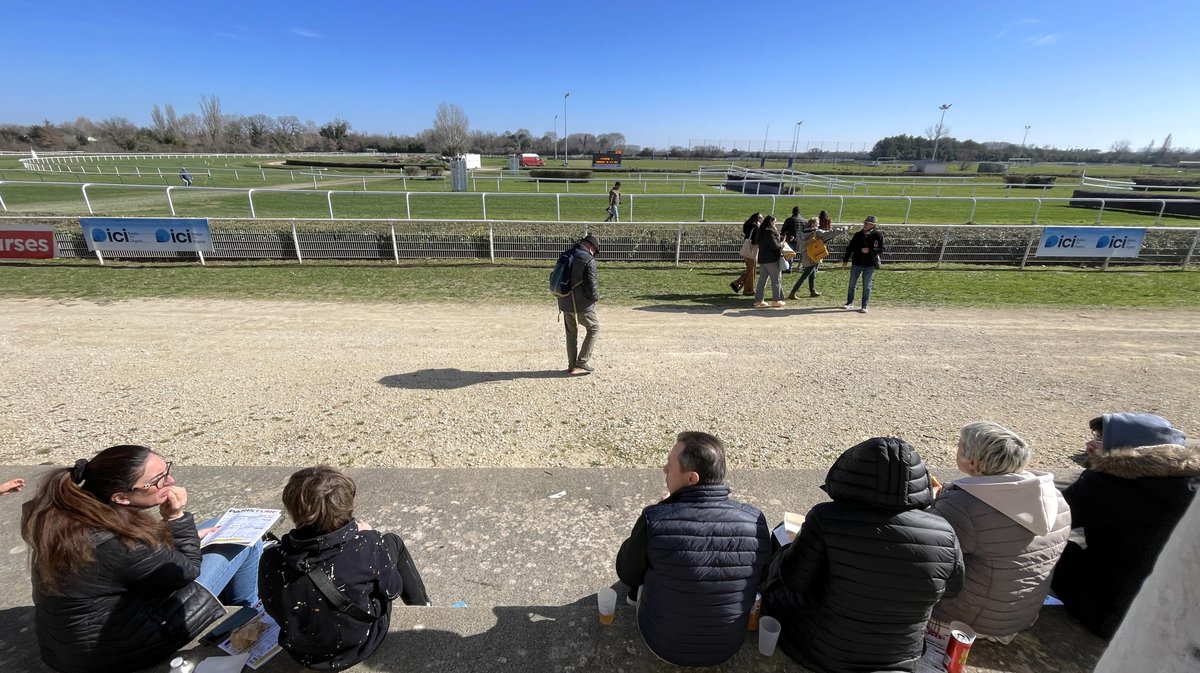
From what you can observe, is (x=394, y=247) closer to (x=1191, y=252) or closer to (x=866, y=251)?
(x=866, y=251)

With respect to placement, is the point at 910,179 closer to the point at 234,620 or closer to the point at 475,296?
the point at 475,296

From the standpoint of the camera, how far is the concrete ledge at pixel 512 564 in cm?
246

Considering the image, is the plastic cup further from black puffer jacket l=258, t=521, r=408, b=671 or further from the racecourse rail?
the racecourse rail

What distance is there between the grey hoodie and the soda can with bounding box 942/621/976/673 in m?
0.18

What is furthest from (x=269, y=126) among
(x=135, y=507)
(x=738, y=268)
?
(x=135, y=507)

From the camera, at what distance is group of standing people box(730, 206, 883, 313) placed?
28.7ft

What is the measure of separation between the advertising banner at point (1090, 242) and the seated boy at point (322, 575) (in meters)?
16.0

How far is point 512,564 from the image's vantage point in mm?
3193

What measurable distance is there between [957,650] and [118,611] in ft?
11.9

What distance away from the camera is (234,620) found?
100.0 inches

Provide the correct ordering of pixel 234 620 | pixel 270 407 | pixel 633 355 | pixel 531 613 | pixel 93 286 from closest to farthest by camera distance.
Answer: pixel 234 620, pixel 531 613, pixel 270 407, pixel 633 355, pixel 93 286

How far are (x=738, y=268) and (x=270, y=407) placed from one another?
1052cm

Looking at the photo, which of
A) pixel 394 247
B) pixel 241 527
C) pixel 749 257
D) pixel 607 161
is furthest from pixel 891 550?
pixel 607 161

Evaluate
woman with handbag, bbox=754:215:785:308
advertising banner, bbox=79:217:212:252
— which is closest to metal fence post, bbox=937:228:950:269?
woman with handbag, bbox=754:215:785:308
